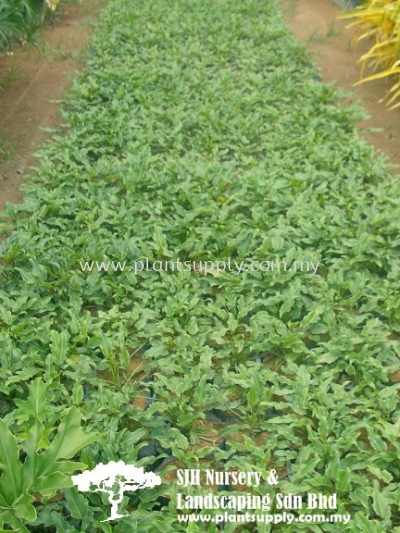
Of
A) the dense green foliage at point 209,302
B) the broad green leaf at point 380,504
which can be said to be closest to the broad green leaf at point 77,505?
the dense green foliage at point 209,302

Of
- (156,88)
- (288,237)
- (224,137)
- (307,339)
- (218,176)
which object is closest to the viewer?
(307,339)

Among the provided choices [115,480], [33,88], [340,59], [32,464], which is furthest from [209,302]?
[340,59]

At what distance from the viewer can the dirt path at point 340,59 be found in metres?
4.08

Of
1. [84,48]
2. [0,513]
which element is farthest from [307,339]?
[84,48]

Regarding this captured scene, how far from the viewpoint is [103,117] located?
398 centimetres

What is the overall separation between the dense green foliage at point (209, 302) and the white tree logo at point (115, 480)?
0.03 metres

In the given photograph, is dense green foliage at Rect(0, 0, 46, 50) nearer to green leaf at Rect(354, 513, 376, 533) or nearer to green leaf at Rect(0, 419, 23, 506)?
green leaf at Rect(0, 419, 23, 506)

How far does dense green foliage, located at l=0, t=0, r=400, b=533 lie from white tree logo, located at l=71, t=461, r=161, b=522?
33 millimetres

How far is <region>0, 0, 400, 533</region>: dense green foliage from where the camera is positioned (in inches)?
78.2

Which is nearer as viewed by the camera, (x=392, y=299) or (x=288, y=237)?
(x=392, y=299)

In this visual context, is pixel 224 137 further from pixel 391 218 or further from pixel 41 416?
pixel 41 416

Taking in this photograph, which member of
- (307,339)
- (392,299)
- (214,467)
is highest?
(392,299)

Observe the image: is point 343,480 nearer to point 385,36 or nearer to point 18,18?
point 18,18

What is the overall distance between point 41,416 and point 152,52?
12.8 ft
